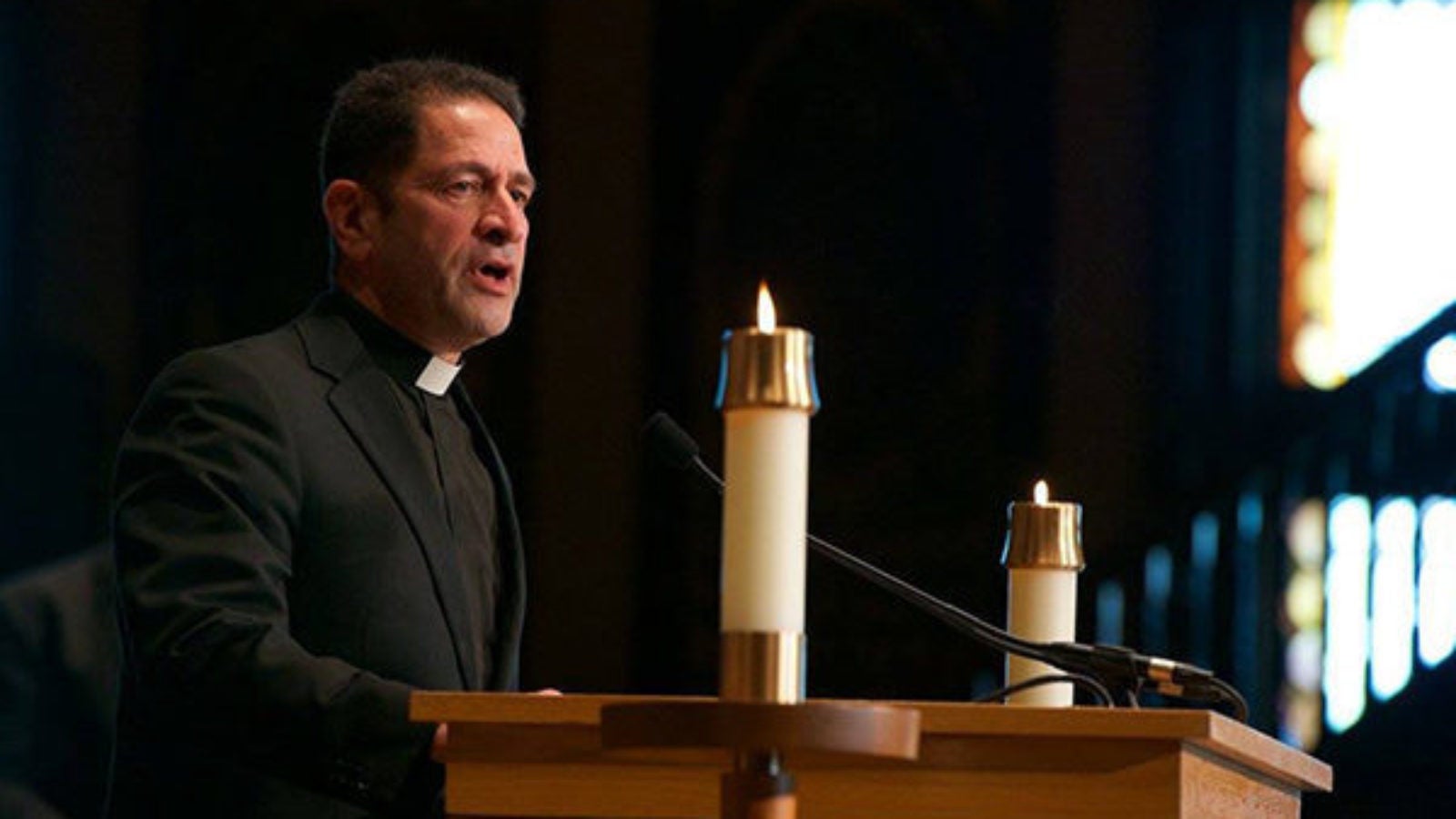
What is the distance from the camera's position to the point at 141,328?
795cm

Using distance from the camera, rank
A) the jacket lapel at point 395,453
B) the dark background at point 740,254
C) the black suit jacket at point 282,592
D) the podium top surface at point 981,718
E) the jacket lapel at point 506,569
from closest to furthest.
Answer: the podium top surface at point 981,718
the black suit jacket at point 282,592
the jacket lapel at point 395,453
the jacket lapel at point 506,569
the dark background at point 740,254

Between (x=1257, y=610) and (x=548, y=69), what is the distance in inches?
98.1

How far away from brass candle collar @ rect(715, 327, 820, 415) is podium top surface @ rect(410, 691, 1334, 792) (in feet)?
1.22

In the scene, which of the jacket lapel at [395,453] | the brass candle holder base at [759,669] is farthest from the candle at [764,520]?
the jacket lapel at [395,453]

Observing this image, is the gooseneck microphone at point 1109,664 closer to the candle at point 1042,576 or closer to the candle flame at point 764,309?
the candle at point 1042,576

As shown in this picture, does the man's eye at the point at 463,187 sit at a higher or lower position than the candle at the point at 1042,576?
higher

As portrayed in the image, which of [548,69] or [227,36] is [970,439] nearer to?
[548,69]

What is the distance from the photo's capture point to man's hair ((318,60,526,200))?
3373 mm

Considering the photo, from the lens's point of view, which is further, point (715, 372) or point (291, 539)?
point (715, 372)

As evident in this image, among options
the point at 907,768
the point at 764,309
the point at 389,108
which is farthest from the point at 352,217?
the point at 764,309

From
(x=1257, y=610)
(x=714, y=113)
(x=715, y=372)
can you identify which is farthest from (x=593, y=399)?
(x=1257, y=610)

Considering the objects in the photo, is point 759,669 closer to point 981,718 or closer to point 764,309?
point 764,309

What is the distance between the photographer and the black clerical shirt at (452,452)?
3197mm

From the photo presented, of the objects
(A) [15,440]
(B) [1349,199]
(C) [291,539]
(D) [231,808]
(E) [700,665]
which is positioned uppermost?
(B) [1349,199]
